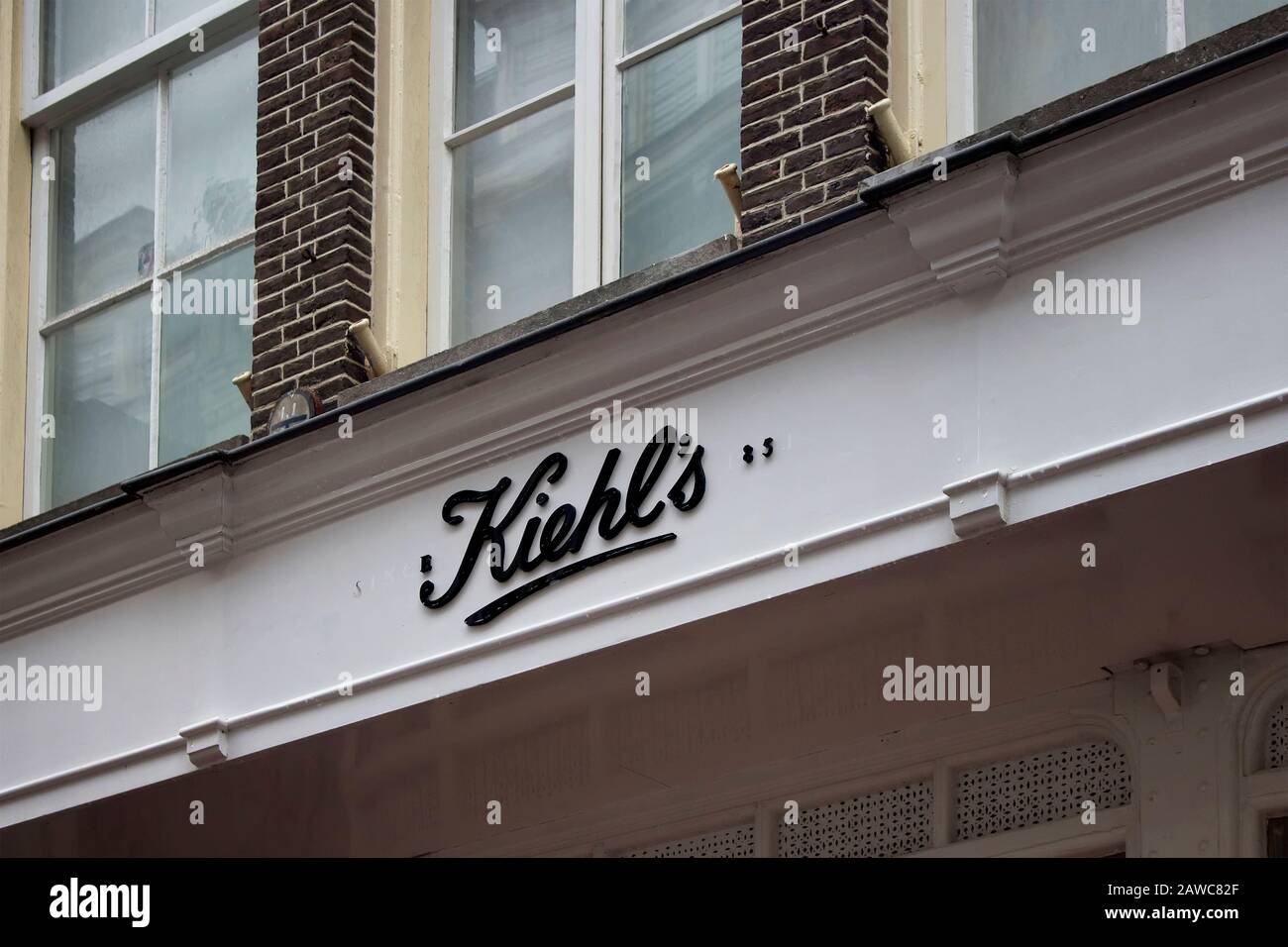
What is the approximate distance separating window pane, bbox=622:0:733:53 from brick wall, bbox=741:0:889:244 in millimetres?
820

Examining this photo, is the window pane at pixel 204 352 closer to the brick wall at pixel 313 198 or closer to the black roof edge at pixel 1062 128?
the brick wall at pixel 313 198

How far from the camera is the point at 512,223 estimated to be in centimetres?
1116

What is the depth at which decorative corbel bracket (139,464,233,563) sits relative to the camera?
407 inches

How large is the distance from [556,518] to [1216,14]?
3.20m

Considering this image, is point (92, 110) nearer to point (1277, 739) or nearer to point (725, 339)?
point (725, 339)

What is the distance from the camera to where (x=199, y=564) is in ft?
34.6

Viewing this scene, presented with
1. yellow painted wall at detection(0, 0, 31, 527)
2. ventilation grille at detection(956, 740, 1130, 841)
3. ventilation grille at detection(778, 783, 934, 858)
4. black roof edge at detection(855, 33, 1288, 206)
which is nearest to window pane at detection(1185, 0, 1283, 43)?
black roof edge at detection(855, 33, 1288, 206)

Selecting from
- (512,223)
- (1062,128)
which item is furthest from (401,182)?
(1062,128)

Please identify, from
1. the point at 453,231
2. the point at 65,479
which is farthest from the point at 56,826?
the point at 453,231

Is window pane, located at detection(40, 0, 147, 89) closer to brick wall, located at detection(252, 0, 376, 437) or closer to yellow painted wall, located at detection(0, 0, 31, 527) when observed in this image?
yellow painted wall, located at detection(0, 0, 31, 527)

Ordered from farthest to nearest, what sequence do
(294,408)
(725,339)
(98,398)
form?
1. (98,398)
2. (294,408)
3. (725,339)

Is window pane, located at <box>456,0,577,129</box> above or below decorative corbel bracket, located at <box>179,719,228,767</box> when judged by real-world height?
above
